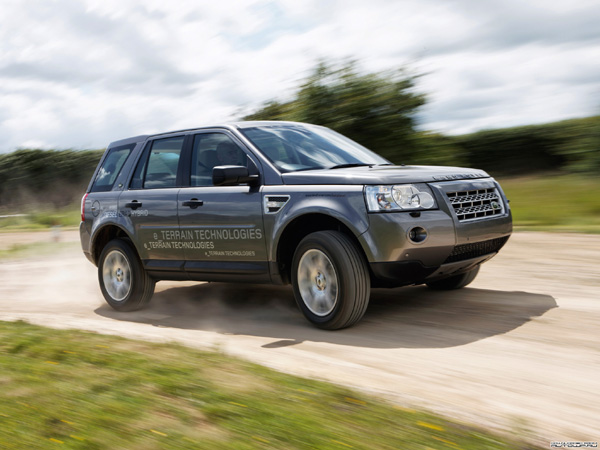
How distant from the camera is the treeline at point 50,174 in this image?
29.8 meters

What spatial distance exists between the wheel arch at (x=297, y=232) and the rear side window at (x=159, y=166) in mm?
1515

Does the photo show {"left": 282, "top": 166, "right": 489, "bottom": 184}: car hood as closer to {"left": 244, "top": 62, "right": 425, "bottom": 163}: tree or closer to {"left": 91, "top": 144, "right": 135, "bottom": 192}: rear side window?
{"left": 91, "top": 144, "right": 135, "bottom": 192}: rear side window

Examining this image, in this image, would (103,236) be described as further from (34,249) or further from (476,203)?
(34,249)

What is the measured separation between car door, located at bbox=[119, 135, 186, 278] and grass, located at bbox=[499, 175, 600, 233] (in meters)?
6.56

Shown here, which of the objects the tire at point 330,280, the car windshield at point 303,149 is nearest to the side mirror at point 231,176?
the car windshield at point 303,149

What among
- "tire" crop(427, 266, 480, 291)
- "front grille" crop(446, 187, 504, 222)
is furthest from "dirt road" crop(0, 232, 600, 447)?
"front grille" crop(446, 187, 504, 222)

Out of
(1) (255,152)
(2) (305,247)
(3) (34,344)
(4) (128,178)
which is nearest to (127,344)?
(3) (34,344)

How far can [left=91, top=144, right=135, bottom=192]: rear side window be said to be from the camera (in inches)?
313

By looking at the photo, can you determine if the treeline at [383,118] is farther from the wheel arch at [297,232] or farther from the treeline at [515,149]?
the wheel arch at [297,232]

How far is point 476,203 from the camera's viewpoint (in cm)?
598

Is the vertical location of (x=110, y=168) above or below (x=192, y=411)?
above

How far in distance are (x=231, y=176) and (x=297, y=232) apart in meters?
0.75

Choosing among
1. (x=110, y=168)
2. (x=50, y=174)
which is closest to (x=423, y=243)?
(x=110, y=168)

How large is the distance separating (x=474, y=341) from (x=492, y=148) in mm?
22748
